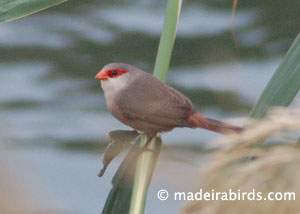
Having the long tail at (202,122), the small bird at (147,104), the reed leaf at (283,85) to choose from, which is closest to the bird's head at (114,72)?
the small bird at (147,104)

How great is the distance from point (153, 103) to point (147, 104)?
0.19ft

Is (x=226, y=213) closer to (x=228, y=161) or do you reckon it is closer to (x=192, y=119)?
(x=228, y=161)

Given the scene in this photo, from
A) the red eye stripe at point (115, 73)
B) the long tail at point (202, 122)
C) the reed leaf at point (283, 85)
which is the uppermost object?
the reed leaf at point (283, 85)

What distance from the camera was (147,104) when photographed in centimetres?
97

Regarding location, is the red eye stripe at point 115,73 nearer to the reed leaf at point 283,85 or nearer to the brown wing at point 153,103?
the brown wing at point 153,103

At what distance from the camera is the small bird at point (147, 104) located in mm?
873

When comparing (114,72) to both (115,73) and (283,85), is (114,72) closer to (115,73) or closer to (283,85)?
(115,73)

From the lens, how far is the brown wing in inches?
33.6

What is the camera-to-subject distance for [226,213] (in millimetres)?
367

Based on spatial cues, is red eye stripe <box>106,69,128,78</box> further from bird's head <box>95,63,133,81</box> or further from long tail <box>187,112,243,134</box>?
long tail <box>187,112,243,134</box>

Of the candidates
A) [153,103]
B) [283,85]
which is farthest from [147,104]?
[283,85]

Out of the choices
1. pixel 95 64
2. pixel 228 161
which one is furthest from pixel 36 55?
pixel 228 161

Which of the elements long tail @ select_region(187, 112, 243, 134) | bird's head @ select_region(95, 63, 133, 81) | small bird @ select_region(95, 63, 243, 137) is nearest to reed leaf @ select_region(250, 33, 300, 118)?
small bird @ select_region(95, 63, 243, 137)

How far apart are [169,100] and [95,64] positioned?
488mm
